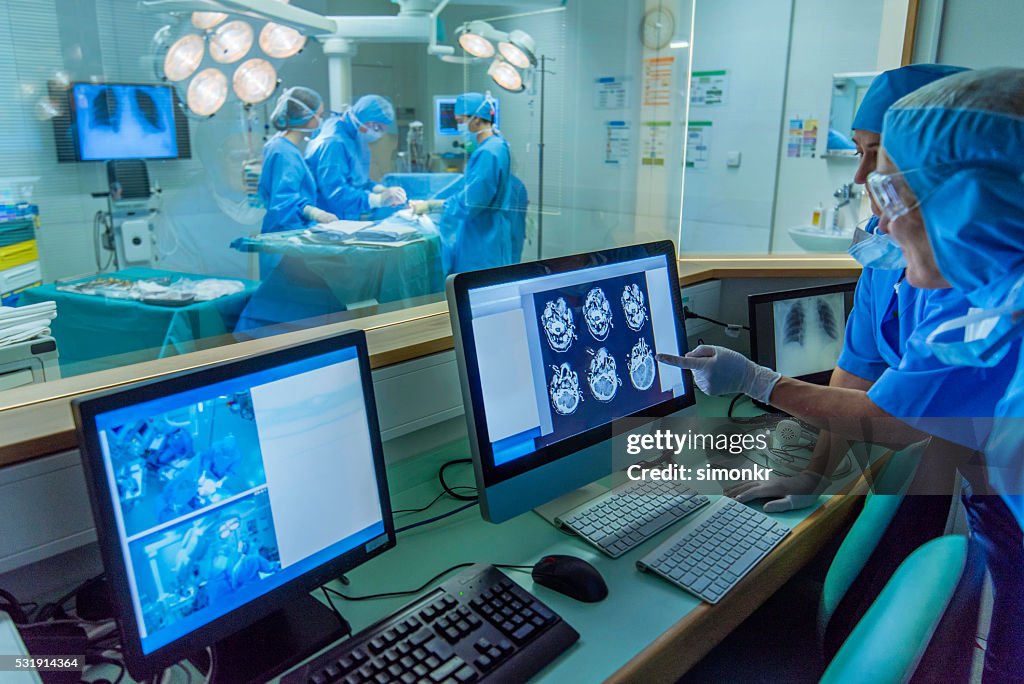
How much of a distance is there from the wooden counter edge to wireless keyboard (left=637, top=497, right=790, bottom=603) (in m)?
0.02

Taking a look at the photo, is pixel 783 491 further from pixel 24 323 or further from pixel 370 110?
pixel 370 110

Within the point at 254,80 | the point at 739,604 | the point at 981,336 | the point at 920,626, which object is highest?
the point at 254,80

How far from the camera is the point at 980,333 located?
0.85 meters

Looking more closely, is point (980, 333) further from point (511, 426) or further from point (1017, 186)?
point (511, 426)

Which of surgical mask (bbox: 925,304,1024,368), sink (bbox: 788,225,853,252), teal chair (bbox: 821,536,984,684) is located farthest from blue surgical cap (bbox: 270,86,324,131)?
teal chair (bbox: 821,536,984,684)

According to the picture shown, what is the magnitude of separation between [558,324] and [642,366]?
8.5 inches

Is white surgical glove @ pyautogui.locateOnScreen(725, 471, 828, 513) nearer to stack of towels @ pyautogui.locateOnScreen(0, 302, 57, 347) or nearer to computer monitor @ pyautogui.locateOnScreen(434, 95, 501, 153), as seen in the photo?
stack of towels @ pyautogui.locateOnScreen(0, 302, 57, 347)

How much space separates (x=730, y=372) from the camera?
1224mm

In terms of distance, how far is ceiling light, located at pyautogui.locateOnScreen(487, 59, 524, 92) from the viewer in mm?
3170

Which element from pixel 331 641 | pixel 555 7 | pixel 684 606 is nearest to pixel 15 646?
pixel 331 641

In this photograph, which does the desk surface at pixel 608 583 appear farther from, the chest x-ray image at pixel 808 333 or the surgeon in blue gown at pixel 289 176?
the surgeon in blue gown at pixel 289 176

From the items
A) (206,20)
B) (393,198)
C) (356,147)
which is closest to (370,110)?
(356,147)

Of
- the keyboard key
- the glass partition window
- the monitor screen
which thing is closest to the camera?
the keyboard key

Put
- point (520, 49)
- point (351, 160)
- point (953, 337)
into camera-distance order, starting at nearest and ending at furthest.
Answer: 1. point (953, 337)
2. point (520, 49)
3. point (351, 160)
